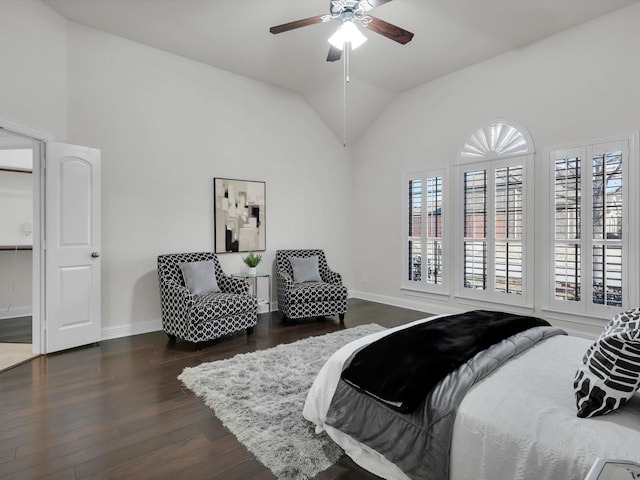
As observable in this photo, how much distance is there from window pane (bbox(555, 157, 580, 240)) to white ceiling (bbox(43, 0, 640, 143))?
1.49 metres

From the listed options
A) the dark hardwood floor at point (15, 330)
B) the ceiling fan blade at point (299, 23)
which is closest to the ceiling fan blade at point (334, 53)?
the ceiling fan blade at point (299, 23)

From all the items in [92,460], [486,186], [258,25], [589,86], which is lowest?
[92,460]

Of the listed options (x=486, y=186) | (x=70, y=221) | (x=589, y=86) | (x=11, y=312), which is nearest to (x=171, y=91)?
(x=70, y=221)

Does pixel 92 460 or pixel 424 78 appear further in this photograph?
pixel 424 78

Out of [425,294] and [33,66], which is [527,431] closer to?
[425,294]

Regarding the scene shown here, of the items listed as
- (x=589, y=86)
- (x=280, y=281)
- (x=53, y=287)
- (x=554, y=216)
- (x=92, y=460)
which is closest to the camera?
(x=92, y=460)

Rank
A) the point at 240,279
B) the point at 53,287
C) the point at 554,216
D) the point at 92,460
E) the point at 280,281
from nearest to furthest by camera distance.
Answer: the point at 92,460, the point at 53,287, the point at 554,216, the point at 240,279, the point at 280,281

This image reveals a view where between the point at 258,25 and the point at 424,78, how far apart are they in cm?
Result: 252

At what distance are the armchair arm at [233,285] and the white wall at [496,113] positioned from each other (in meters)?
2.57

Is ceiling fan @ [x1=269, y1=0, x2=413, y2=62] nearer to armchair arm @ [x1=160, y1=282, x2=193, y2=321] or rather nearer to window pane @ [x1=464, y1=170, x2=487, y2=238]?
window pane @ [x1=464, y1=170, x2=487, y2=238]

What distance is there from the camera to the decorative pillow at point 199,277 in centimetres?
415

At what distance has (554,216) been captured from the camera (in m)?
4.02

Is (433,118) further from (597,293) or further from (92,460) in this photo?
(92,460)

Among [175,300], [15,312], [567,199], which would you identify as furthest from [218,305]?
[567,199]
